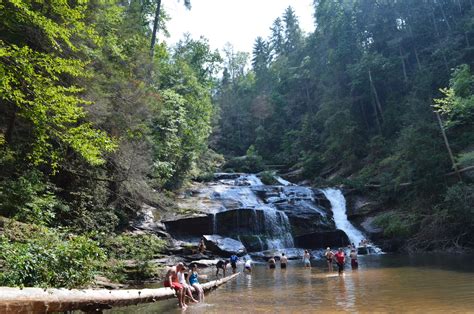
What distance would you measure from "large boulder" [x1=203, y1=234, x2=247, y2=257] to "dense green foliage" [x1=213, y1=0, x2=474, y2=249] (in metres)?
10.7

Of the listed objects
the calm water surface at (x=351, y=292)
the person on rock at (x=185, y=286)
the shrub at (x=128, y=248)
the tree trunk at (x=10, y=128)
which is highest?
the tree trunk at (x=10, y=128)

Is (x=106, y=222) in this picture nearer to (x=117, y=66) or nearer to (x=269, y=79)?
(x=117, y=66)

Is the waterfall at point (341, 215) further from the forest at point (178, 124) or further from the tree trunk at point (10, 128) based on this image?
the tree trunk at point (10, 128)

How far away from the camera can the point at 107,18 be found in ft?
68.0

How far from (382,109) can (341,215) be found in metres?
18.9

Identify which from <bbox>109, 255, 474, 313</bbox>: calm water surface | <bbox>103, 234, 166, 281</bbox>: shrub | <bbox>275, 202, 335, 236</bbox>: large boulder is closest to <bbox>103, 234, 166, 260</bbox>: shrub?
<bbox>103, 234, 166, 281</bbox>: shrub

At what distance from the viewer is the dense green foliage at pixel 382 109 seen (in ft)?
86.8

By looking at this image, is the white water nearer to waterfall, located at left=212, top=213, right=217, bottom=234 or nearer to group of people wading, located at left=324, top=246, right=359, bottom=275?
waterfall, located at left=212, top=213, right=217, bottom=234

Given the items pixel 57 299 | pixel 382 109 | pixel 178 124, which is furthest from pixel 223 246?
pixel 382 109

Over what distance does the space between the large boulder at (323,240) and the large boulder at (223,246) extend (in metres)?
5.31

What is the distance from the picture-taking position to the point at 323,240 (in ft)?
92.7

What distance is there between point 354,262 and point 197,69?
1259 inches

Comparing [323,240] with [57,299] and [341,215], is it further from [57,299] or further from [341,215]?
[57,299]

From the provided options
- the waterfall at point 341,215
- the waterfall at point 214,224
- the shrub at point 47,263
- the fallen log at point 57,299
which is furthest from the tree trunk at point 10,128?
the waterfall at point 341,215
